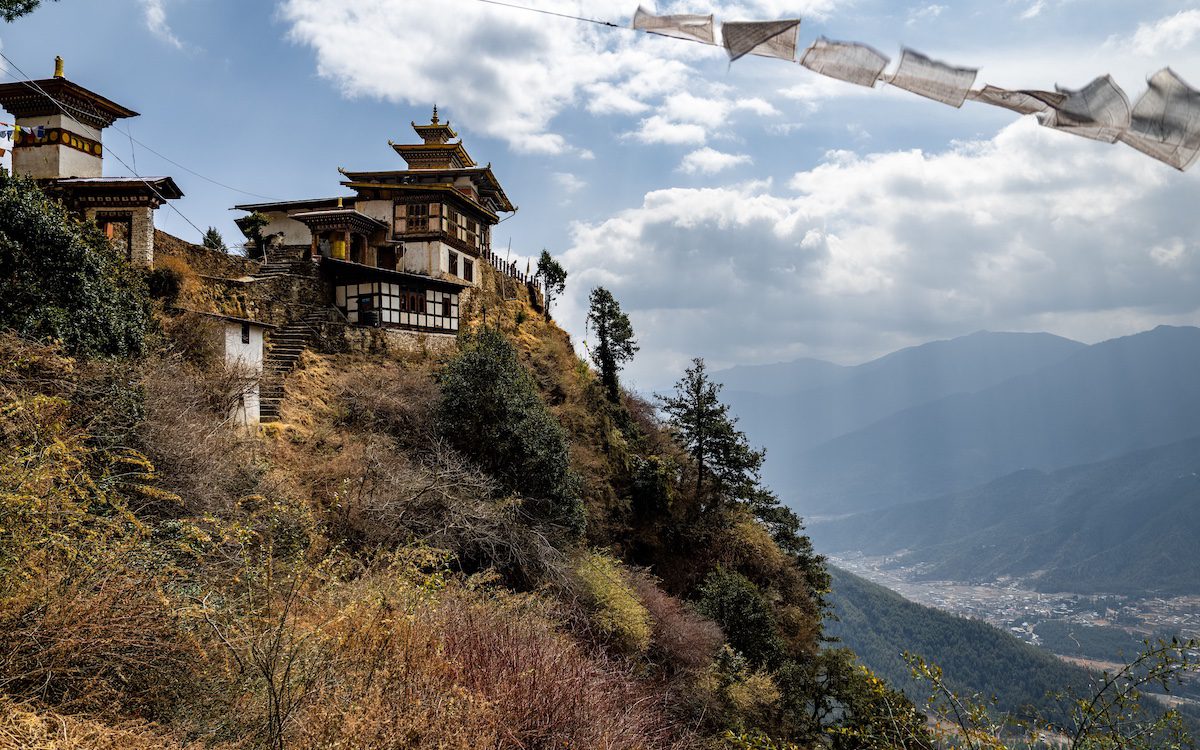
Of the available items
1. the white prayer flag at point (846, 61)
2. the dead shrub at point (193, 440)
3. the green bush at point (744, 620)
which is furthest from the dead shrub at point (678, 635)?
the white prayer flag at point (846, 61)

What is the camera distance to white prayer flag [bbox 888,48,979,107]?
4.68 meters

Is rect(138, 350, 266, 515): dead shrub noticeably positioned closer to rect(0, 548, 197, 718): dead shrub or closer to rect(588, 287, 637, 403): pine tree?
rect(0, 548, 197, 718): dead shrub

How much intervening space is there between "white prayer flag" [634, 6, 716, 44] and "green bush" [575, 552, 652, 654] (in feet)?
43.3

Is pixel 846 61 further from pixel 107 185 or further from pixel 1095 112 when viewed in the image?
pixel 107 185

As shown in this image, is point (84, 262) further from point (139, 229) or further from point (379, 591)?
point (379, 591)

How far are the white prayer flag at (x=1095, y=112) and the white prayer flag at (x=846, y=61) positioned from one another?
4.31ft

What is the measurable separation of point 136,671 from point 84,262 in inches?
429

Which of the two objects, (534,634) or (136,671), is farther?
(534,634)

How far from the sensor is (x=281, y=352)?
20453mm

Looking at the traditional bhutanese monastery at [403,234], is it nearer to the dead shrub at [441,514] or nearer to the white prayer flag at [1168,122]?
the dead shrub at [441,514]

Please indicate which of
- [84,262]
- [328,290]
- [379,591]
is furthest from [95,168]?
[379,591]

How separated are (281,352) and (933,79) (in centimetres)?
2065

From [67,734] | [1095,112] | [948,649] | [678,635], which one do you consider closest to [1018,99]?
[1095,112]

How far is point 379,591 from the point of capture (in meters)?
7.93
